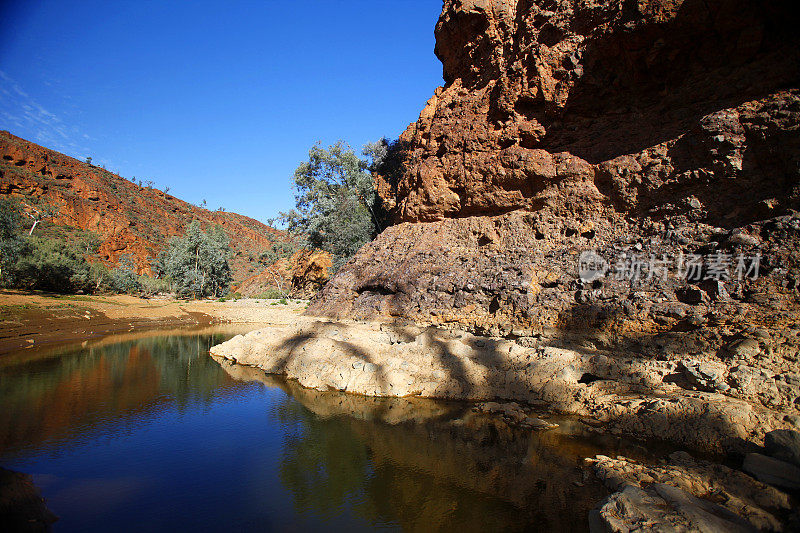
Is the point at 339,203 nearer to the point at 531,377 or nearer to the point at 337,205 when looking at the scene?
the point at 337,205

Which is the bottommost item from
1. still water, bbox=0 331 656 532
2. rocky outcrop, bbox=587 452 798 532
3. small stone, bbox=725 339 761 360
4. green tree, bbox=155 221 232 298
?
still water, bbox=0 331 656 532

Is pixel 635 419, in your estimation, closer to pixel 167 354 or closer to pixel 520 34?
pixel 520 34

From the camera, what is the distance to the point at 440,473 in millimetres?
5801

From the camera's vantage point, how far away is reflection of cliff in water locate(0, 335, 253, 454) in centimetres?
728

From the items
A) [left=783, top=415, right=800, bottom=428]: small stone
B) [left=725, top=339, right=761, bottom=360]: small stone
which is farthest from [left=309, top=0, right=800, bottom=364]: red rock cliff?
[left=783, top=415, right=800, bottom=428]: small stone

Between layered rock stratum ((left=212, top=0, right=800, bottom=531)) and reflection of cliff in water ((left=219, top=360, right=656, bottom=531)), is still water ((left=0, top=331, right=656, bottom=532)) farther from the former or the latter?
layered rock stratum ((left=212, top=0, right=800, bottom=531))

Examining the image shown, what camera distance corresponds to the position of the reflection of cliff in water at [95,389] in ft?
23.9

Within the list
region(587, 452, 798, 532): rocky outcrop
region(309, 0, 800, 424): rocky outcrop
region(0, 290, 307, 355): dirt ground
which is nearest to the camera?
region(587, 452, 798, 532): rocky outcrop

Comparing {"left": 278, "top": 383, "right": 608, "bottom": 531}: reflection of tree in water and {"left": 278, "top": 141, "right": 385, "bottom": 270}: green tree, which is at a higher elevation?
{"left": 278, "top": 141, "right": 385, "bottom": 270}: green tree

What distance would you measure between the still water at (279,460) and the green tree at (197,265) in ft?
93.4

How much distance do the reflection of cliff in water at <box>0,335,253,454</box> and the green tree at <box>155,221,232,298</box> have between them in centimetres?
2373

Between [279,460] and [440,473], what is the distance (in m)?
2.50

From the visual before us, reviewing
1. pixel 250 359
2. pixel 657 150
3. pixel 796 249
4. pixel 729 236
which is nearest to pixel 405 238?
pixel 250 359

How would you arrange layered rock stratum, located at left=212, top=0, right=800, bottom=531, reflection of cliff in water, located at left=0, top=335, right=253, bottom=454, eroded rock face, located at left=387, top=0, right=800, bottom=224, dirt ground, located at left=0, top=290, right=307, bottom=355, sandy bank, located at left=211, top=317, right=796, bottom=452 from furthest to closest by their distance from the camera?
dirt ground, located at left=0, top=290, right=307, bottom=355, eroded rock face, located at left=387, top=0, right=800, bottom=224, reflection of cliff in water, located at left=0, top=335, right=253, bottom=454, layered rock stratum, located at left=212, top=0, right=800, bottom=531, sandy bank, located at left=211, top=317, right=796, bottom=452
